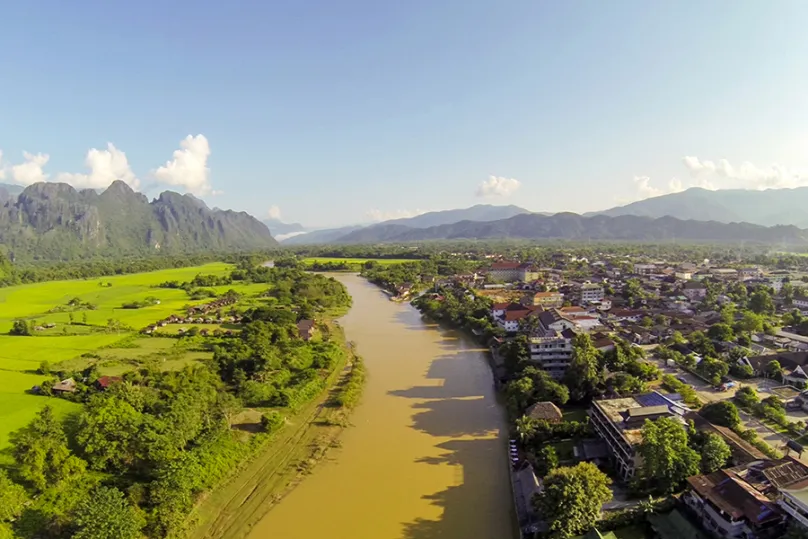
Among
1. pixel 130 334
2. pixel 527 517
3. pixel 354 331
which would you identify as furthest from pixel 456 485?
pixel 130 334

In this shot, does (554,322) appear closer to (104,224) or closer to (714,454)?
(714,454)

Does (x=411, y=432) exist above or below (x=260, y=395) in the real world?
below

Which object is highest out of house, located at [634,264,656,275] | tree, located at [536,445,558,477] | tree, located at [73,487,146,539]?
house, located at [634,264,656,275]

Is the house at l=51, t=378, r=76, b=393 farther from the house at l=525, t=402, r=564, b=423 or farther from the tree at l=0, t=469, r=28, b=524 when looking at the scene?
the house at l=525, t=402, r=564, b=423

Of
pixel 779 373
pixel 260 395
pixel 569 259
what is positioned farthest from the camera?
pixel 569 259

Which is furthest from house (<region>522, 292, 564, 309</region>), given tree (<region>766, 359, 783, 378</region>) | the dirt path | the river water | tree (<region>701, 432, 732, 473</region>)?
tree (<region>701, 432, 732, 473</region>)

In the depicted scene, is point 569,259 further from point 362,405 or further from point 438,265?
point 362,405
